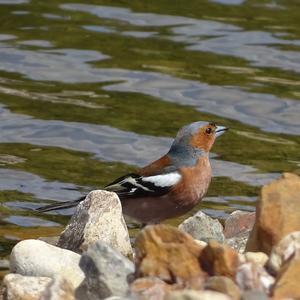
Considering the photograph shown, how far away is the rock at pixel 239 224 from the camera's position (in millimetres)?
9148

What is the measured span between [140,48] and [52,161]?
12.6 feet

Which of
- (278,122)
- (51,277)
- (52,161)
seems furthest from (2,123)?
(51,277)

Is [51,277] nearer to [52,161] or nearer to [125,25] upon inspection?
[52,161]

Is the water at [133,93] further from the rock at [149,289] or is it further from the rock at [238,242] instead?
the rock at [149,289]

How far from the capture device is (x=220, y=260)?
6547 mm

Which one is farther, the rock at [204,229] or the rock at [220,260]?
the rock at [204,229]

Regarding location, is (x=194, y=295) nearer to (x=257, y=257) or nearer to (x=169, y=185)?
(x=257, y=257)

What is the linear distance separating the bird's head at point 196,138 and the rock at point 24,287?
112 inches

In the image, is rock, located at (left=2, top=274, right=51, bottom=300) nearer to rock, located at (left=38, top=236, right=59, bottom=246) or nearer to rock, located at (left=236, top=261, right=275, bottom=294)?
rock, located at (left=236, top=261, right=275, bottom=294)

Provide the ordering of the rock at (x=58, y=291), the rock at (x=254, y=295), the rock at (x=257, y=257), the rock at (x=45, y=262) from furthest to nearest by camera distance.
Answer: the rock at (x=45, y=262) → the rock at (x=257, y=257) → the rock at (x=58, y=291) → the rock at (x=254, y=295)

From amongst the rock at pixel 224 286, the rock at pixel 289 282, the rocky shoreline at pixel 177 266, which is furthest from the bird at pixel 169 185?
the rock at pixel 224 286

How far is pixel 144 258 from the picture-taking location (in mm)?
6641

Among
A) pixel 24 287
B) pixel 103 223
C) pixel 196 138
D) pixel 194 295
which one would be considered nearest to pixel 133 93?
pixel 196 138

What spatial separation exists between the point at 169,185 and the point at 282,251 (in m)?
2.84
